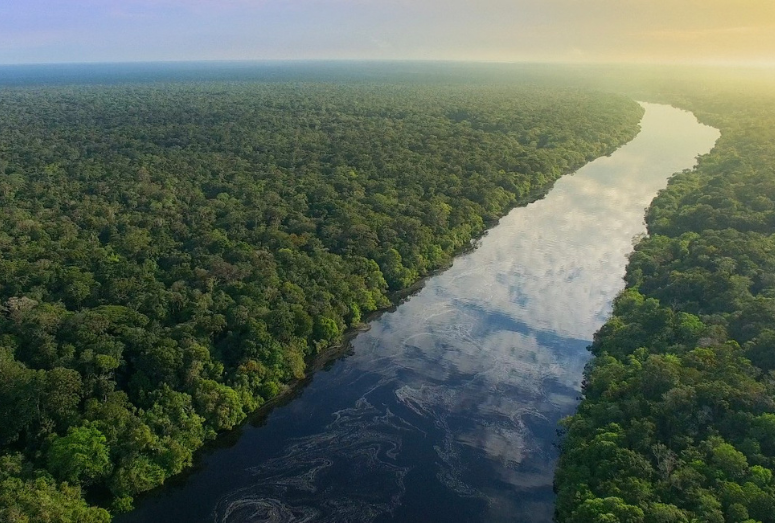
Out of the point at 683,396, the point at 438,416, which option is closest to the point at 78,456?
the point at 438,416

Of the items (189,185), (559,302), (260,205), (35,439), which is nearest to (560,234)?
(559,302)

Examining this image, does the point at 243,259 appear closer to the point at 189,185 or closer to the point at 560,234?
the point at 189,185

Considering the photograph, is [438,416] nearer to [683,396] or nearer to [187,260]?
[683,396]

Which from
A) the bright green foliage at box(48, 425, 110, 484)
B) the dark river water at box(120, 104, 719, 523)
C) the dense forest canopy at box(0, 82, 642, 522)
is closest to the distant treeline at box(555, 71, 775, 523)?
the dark river water at box(120, 104, 719, 523)

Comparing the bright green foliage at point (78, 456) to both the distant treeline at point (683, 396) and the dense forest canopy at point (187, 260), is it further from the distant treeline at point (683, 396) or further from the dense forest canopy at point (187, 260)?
the distant treeline at point (683, 396)

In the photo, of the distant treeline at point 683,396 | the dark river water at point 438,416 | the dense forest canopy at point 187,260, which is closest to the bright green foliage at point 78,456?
the dense forest canopy at point 187,260
